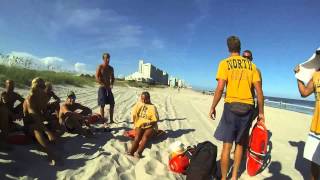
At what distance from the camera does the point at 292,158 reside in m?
6.25

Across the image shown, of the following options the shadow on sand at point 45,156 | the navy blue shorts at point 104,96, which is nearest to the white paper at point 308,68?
the shadow on sand at point 45,156

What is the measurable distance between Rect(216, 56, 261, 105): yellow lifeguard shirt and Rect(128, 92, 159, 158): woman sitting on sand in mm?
1960

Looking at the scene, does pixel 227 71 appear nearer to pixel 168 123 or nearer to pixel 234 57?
pixel 234 57

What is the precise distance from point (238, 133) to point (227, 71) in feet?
2.77

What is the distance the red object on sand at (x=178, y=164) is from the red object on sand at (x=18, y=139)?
2.39m

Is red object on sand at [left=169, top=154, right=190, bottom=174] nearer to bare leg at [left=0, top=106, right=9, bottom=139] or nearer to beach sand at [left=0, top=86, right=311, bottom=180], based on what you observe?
beach sand at [left=0, top=86, right=311, bottom=180]

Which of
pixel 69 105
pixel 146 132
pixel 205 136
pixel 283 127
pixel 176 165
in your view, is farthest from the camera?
pixel 283 127

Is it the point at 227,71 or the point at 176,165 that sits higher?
the point at 227,71

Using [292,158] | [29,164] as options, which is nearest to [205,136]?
[292,158]

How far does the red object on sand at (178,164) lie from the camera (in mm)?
4812

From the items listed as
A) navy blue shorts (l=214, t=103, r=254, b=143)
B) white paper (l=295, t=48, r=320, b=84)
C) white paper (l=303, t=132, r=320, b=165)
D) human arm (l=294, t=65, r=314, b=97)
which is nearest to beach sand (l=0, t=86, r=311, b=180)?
navy blue shorts (l=214, t=103, r=254, b=143)

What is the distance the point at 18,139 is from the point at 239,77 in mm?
3619

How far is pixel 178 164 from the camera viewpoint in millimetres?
4820

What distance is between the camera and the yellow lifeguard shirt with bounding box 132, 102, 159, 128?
604cm
